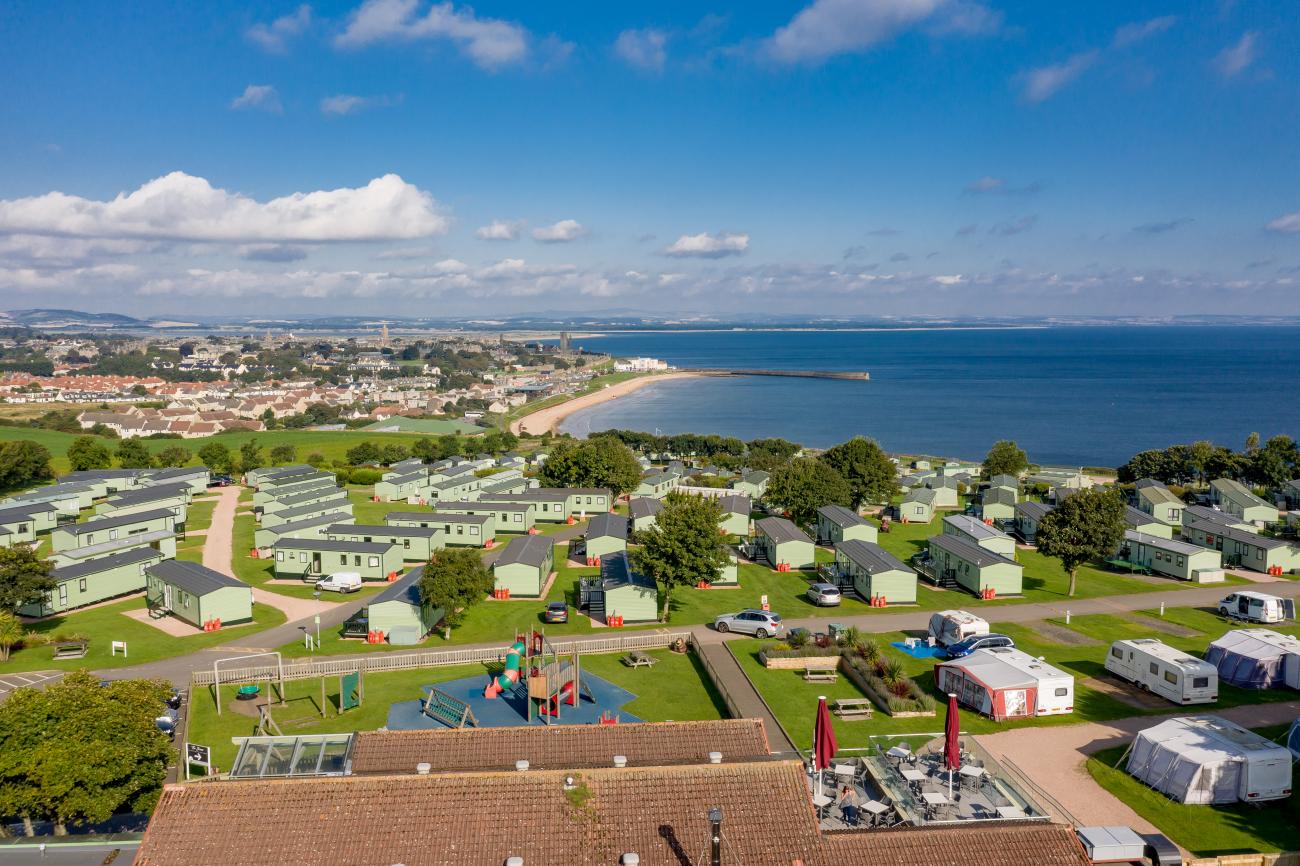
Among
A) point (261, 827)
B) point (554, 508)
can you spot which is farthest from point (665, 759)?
point (554, 508)

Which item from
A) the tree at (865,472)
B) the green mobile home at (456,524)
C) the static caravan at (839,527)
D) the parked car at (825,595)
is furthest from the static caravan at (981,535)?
the green mobile home at (456,524)

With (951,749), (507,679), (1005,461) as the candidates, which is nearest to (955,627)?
(951,749)

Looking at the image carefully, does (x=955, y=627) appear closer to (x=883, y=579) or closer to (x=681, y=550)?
(x=883, y=579)

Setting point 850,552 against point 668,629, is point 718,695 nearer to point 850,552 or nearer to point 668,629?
point 668,629

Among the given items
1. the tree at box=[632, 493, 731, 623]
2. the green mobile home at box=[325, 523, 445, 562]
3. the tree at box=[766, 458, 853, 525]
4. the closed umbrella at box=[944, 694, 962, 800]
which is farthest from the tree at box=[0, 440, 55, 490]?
the closed umbrella at box=[944, 694, 962, 800]

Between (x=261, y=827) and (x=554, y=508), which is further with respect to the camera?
(x=554, y=508)
